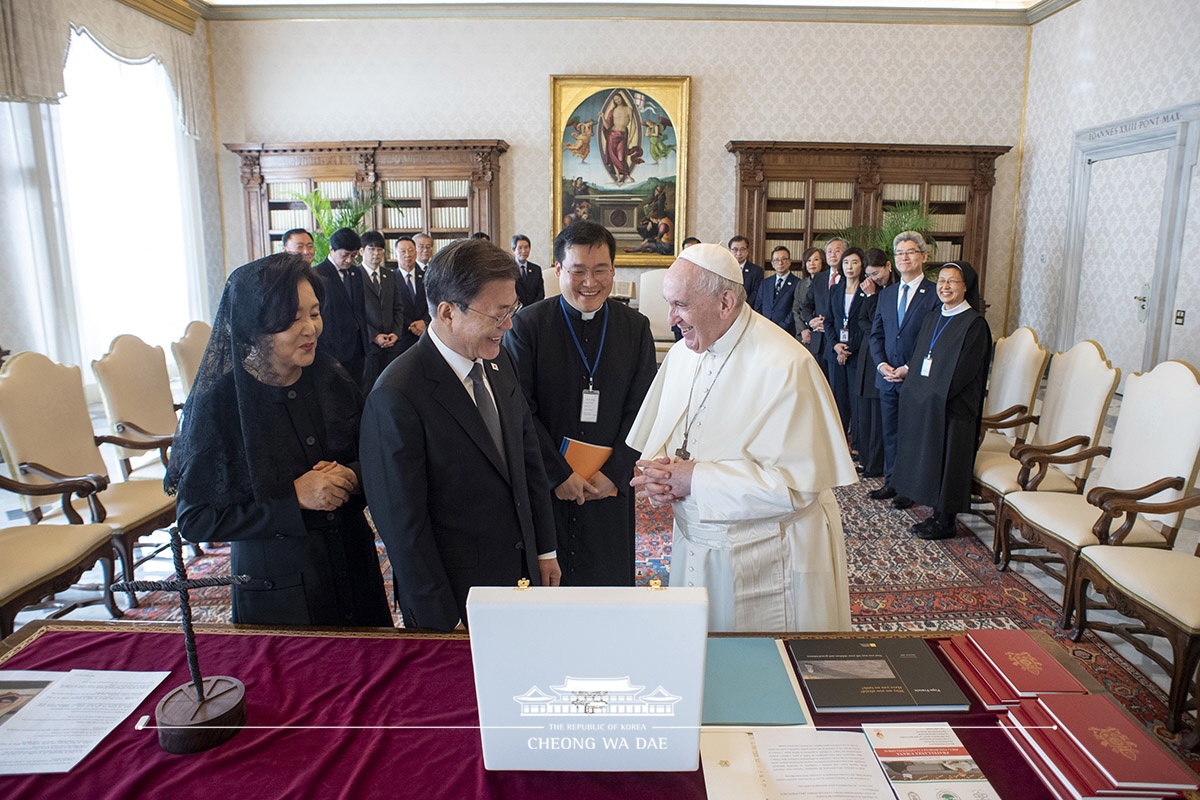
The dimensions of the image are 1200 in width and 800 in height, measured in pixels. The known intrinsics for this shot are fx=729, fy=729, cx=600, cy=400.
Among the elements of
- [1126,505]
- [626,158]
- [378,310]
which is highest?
[626,158]

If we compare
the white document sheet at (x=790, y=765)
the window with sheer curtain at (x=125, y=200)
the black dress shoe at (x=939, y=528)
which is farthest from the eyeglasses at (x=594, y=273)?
the window with sheer curtain at (x=125, y=200)

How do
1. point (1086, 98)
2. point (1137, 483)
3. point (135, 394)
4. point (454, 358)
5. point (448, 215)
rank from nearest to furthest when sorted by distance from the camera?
point (454, 358) → point (1137, 483) → point (135, 394) → point (1086, 98) → point (448, 215)

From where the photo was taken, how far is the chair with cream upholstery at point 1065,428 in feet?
13.0

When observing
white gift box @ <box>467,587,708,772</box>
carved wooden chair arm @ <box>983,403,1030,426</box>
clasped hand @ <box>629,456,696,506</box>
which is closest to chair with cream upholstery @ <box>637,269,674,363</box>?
carved wooden chair arm @ <box>983,403,1030,426</box>

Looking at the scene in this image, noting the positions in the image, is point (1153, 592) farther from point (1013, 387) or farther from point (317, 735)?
point (317, 735)

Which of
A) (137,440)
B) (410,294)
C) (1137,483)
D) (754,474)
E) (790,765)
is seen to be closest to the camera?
(790,765)

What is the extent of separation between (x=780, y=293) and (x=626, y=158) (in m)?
3.20

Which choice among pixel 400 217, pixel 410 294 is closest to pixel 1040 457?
pixel 410 294

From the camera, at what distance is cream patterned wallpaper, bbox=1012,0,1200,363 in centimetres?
706

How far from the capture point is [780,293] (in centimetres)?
823

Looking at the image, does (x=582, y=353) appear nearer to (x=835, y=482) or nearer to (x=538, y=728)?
(x=835, y=482)

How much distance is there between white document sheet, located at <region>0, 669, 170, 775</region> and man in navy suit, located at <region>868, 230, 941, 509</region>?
4.80 m

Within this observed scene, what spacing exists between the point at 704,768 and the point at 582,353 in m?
1.91

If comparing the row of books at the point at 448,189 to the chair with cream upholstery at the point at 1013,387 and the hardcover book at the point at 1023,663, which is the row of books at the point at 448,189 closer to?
the chair with cream upholstery at the point at 1013,387
